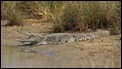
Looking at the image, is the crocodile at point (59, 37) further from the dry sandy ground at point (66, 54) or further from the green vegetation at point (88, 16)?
the green vegetation at point (88, 16)

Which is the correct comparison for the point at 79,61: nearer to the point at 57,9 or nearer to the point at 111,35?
the point at 111,35

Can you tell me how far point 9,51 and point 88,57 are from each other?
187 cm

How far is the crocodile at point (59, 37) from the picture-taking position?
10062mm

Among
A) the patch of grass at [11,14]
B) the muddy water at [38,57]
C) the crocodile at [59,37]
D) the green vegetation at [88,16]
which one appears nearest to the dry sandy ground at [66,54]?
the muddy water at [38,57]

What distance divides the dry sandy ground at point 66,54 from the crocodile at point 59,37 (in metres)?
0.20

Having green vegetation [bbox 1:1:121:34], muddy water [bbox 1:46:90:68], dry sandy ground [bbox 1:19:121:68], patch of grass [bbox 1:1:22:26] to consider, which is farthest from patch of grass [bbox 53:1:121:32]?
muddy water [bbox 1:46:90:68]

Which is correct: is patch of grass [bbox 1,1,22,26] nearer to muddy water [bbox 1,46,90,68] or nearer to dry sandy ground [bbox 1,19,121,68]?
dry sandy ground [bbox 1,19,121,68]

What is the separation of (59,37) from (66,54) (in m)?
1.53

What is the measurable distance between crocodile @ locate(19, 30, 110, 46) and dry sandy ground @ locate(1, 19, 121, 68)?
0.20 metres

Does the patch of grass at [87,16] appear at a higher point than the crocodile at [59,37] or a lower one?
higher

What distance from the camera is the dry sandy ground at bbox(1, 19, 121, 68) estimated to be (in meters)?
7.87

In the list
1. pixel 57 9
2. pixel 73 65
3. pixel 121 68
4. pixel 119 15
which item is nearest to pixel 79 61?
pixel 73 65

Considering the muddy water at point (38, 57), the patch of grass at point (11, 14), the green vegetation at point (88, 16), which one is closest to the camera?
the muddy water at point (38, 57)

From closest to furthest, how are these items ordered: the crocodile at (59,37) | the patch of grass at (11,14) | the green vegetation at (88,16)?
the crocodile at (59,37) → the green vegetation at (88,16) → the patch of grass at (11,14)
